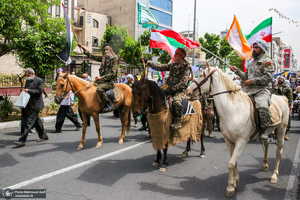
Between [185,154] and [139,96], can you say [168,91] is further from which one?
[185,154]

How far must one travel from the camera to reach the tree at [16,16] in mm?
8500

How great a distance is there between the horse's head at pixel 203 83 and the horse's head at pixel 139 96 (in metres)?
0.94

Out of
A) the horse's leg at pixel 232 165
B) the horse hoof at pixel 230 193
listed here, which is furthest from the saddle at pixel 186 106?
the horse hoof at pixel 230 193

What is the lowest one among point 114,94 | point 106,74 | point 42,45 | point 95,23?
point 114,94

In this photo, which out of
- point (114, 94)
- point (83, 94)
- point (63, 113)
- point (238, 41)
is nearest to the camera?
point (238, 41)

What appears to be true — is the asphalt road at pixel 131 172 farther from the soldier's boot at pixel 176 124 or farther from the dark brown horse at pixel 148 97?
the soldier's boot at pixel 176 124

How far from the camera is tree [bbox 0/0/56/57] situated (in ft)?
27.9

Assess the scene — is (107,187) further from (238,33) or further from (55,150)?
(238,33)

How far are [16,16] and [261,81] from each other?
9.07 m

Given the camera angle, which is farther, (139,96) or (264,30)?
(264,30)

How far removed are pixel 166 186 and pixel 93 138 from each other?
14.0 ft

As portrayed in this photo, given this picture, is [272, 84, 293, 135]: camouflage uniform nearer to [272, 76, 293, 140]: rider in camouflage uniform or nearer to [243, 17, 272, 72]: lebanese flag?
[272, 76, 293, 140]: rider in camouflage uniform

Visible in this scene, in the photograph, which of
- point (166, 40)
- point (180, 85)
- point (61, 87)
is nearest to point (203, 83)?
point (180, 85)

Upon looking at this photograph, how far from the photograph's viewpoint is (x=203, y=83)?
4496 mm
